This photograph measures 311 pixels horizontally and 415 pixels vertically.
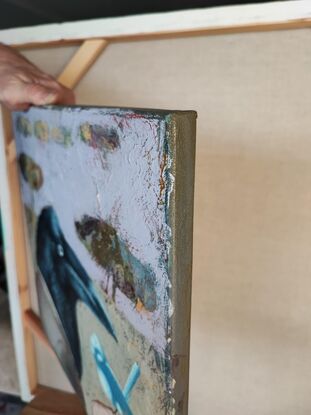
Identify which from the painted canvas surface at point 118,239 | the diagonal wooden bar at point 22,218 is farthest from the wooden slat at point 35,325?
the painted canvas surface at point 118,239

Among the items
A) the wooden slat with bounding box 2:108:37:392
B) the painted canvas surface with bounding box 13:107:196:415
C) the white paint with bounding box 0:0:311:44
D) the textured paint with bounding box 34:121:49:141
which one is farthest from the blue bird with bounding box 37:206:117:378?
the white paint with bounding box 0:0:311:44

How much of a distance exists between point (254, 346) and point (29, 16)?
50.7 inches

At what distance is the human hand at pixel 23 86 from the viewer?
753 mm

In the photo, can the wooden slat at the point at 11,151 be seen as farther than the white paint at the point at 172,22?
Yes

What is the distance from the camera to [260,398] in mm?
1028

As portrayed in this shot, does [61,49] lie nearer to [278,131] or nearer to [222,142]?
[222,142]

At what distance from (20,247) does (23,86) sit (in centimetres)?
65

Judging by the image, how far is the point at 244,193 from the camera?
917mm

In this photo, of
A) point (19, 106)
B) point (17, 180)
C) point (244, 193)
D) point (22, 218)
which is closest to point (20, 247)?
point (22, 218)

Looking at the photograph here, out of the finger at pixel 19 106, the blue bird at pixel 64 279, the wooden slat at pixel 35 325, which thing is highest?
the finger at pixel 19 106

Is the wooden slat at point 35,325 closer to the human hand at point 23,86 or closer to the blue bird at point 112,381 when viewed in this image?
the blue bird at point 112,381

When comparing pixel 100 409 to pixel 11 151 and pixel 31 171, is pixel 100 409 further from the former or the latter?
pixel 11 151

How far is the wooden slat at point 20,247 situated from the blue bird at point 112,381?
0.59 m

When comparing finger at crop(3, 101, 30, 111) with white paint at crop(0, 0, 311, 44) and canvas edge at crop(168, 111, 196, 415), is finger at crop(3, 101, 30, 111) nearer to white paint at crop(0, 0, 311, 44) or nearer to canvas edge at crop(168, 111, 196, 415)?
white paint at crop(0, 0, 311, 44)
